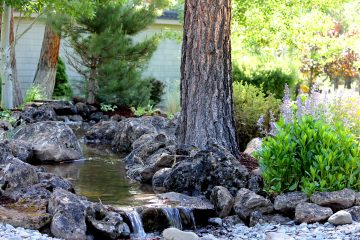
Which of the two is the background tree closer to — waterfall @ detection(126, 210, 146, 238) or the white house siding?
the white house siding

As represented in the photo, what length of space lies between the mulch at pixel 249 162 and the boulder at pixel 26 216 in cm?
295

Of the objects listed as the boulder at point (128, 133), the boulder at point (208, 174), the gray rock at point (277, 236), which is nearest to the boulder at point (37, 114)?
the boulder at point (128, 133)

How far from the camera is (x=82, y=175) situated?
27.6 ft

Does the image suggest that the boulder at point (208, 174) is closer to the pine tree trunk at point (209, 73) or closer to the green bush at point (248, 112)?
the pine tree trunk at point (209, 73)

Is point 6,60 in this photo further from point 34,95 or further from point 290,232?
point 290,232

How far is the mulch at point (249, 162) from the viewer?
8.02 m

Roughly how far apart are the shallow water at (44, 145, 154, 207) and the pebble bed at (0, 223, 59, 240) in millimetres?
1389

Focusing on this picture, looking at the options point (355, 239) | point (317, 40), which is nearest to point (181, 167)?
point (355, 239)

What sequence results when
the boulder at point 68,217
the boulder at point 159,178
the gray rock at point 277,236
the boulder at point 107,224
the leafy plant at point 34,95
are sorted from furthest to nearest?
the leafy plant at point 34,95 < the boulder at point 159,178 < the boulder at point 107,224 < the boulder at point 68,217 < the gray rock at point 277,236

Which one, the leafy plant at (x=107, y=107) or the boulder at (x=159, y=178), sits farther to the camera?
A: the leafy plant at (x=107, y=107)

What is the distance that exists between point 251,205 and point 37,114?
860cm

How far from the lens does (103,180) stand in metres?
8.04

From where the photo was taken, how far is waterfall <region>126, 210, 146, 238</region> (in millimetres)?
6096

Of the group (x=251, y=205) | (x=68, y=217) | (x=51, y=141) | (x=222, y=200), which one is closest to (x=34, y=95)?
(x=51, y=141)
